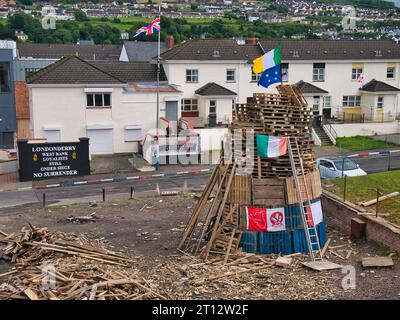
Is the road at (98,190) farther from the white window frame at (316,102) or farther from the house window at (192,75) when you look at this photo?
the white window frame at (316,102)

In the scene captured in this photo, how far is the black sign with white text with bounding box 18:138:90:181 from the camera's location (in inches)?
1412

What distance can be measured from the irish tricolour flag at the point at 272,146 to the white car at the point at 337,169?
1203 cm

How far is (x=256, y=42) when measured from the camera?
5550cm

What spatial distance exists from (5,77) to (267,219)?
30869 mm

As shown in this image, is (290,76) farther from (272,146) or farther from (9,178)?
(272,146)

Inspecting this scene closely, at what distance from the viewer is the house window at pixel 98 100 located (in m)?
41.8

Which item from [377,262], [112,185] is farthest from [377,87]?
[377,262]

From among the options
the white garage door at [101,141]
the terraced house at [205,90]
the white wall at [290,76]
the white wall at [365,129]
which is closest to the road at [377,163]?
the terraced house at [205,90]

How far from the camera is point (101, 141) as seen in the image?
42344 millimetres

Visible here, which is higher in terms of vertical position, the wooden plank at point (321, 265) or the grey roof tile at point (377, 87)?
the grey roof tile at point (377, 87)

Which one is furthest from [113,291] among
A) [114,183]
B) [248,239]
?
[114,183]

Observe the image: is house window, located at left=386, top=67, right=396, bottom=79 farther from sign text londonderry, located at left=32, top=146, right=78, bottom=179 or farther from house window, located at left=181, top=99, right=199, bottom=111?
sign text londonderry, located at left=32, top=146, right=78, bottom=179

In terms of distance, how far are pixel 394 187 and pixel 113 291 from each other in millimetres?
14985

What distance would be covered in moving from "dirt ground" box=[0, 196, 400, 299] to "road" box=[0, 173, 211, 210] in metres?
1.85
